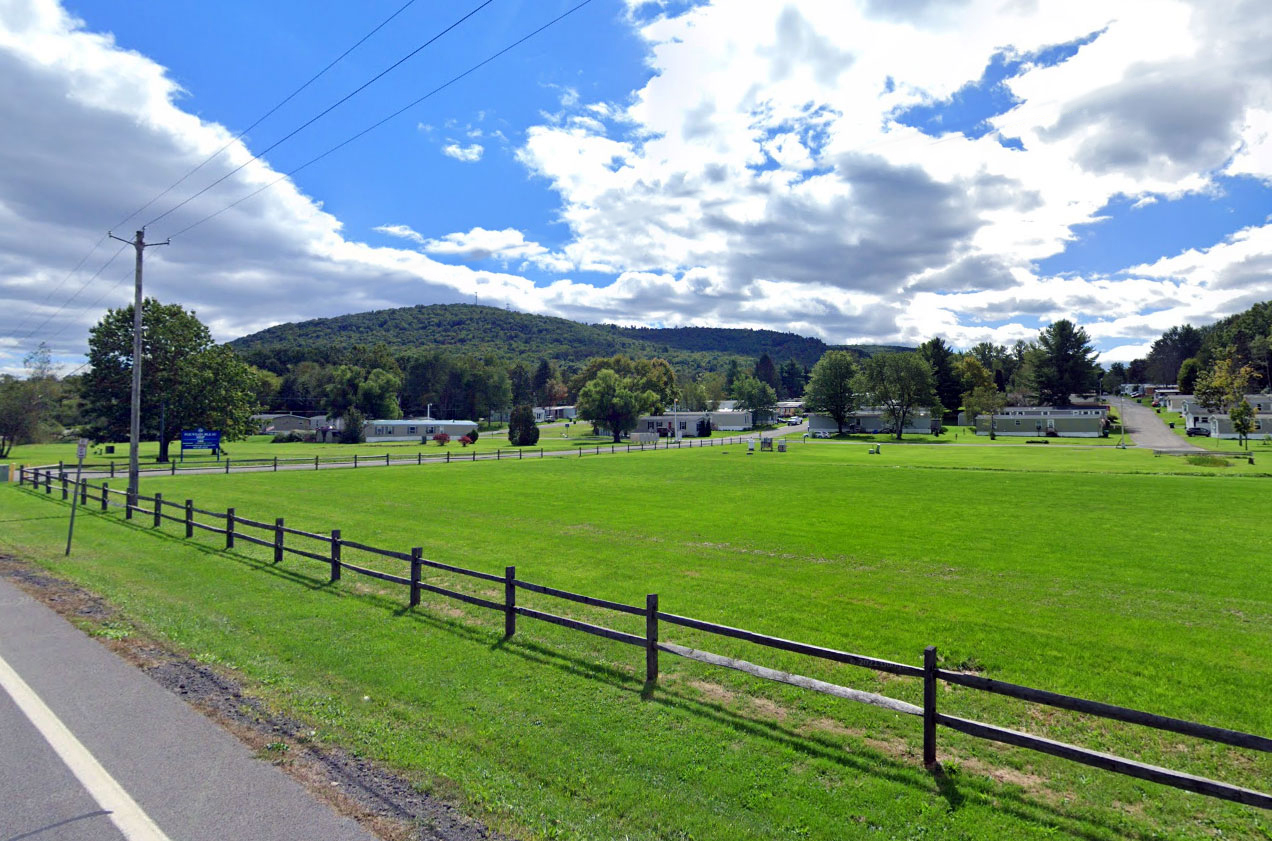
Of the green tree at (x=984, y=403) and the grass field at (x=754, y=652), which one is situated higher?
the green tree at (x=984, y=403)

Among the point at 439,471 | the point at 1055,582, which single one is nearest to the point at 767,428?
the point at 439,471

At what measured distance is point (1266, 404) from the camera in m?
101

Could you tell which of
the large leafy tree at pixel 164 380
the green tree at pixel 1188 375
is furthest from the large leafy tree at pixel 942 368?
the large leafy tree at pixel 164 380

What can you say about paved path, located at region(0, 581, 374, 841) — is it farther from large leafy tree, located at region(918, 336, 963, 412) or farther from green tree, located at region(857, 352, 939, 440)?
large leafy tree, located at region(918, 336, 963, 412)

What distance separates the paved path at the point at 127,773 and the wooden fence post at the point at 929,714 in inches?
209

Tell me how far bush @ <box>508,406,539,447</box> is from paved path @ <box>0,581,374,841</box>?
6982 cm

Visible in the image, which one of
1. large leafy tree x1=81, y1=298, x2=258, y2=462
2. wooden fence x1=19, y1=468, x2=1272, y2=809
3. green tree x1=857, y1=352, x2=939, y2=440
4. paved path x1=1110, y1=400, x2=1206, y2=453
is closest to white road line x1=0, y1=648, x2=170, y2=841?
wooden fence x1=19, y1=468, x2=1272, y2=809

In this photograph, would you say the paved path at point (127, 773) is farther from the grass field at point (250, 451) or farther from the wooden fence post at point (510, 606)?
the grass field at point (250, 451)

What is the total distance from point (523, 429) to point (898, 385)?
61808mm

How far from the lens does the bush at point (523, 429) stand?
257ft

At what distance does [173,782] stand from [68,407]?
8167 centimetres

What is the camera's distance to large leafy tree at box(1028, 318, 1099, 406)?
412 feet

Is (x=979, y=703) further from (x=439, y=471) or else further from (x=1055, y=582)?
(x=439, y=471)

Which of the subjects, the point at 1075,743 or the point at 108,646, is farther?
the point at 108,646
